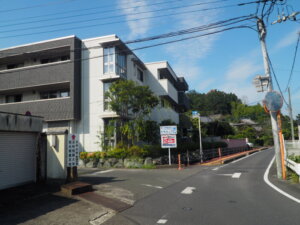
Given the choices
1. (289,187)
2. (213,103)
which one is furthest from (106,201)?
(213,103)

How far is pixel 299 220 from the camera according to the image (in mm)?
4824

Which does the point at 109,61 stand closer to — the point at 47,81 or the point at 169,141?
the point at 47,81

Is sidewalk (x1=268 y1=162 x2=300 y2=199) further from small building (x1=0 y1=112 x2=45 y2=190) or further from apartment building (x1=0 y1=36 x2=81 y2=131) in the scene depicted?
apartment building (x1=0 y1=36 x2=81 y2=131)

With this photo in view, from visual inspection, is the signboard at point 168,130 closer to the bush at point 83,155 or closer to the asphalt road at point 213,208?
the bush at point 83,155

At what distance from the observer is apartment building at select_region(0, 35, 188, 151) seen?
18.4 m

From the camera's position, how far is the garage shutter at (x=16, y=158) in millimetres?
8547

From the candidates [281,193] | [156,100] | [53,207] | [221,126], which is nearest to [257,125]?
[221,126]

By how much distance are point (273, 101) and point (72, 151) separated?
918 centimetres

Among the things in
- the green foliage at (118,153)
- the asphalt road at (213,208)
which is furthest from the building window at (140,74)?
the asphalt road at (213,208)

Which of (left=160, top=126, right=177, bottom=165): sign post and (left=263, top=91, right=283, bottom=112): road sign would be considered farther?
(left=160, top=126, right=177, bottom=165): sign post

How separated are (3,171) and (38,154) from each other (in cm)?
169

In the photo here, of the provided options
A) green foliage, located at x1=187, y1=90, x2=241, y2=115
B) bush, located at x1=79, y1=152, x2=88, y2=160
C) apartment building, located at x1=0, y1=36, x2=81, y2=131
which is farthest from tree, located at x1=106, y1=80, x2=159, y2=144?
green foliage, located at x1=187, y1=90, x2=241, y2=115

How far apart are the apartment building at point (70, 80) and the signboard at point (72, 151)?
7.42 metres

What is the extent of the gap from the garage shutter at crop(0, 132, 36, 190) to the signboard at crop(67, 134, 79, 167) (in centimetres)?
158
